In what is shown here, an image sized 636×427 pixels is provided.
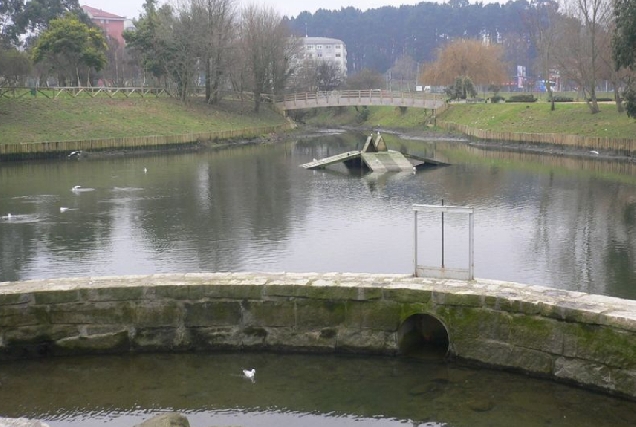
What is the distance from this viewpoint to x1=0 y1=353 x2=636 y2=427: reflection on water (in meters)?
11.3

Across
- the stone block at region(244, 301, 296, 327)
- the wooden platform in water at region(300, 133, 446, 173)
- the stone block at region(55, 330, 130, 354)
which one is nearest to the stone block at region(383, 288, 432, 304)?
the stone block at region(244, 301, 296, 327)

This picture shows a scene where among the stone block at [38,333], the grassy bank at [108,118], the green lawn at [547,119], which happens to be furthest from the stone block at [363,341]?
the grassy bank at [108,118]

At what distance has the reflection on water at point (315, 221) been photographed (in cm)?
2134

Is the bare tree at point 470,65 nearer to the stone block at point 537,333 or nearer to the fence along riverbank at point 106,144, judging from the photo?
the fence along riverbank at point 106,144

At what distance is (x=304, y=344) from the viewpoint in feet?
44.1

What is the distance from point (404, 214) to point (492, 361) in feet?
56.4

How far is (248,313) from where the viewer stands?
1347cm

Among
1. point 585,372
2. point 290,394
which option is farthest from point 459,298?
point 290,394

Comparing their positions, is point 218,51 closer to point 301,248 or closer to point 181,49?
point 181,49

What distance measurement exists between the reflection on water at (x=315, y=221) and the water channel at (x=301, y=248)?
0.36ft

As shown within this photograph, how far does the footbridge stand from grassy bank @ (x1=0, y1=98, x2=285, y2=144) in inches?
372

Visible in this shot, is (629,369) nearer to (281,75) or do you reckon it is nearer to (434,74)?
(281,75)

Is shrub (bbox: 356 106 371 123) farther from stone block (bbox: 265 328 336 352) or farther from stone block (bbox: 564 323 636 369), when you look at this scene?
stone block (bbox: 564 323 636 369)

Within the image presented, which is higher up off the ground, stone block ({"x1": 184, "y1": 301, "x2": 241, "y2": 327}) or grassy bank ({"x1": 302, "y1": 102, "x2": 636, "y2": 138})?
grassy bank ({"x1": 302, "y1": 102, "x2": 636, "y2": 138})
